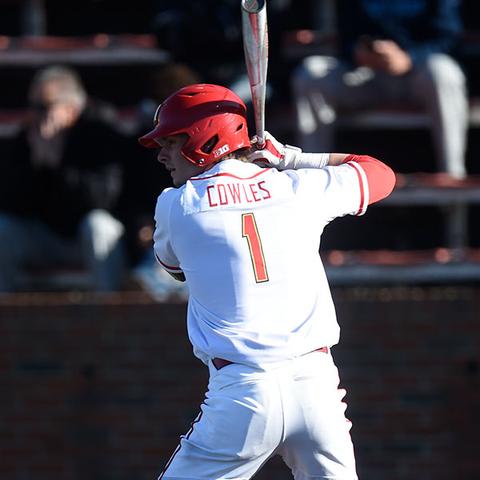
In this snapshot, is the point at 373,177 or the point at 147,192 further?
the point at 147,192

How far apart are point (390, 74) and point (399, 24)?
0.31 m

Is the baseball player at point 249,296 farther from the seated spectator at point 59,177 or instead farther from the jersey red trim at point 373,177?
the seated spectator at point 59,177

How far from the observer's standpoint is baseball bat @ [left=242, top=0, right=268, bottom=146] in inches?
175

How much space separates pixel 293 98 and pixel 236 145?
126 inches

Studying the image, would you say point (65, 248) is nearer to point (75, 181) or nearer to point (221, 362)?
point (75, 181)

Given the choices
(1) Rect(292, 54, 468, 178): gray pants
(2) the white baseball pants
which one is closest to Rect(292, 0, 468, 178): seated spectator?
(1) Rect(292, 54, 468, 178): gray pants

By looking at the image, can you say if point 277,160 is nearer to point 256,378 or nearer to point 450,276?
point 256,378

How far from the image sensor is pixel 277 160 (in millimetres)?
4680

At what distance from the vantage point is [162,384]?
696 centimetres

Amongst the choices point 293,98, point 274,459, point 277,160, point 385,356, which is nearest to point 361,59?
point 293,98

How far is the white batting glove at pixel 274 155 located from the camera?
4.65m

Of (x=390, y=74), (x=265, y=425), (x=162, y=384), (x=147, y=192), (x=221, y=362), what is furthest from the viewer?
(x=147, y=192)

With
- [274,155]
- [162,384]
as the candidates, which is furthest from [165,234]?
[162,384]

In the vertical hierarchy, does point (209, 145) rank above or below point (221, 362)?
above
